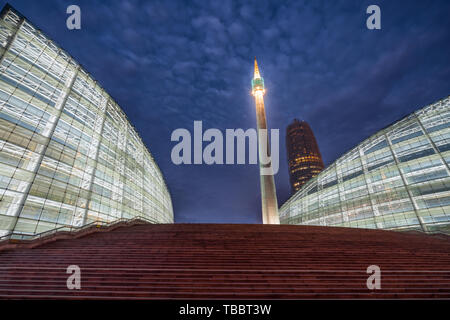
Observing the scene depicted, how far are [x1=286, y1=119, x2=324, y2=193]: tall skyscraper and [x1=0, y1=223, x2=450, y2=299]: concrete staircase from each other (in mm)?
145136

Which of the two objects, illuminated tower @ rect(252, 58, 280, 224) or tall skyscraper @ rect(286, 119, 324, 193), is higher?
tall skyscraper @ rect(286, 119, 324, 193)

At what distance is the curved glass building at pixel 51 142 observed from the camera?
1970cm

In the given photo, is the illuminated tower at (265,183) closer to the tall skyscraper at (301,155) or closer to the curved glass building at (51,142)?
the curved glass building at (51,142)

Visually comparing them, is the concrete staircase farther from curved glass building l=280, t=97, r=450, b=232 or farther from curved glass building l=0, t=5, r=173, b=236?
curved glass building l=280, t=97, r=450, b=232

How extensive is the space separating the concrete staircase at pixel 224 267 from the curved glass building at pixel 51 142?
488 inches

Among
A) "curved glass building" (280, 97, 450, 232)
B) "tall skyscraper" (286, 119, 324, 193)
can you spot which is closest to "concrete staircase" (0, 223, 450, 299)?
"curved glass building" (280, 97, 450, 232)

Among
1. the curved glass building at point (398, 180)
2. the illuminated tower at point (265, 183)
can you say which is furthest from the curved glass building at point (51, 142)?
the curved glass building at point (398, 180)

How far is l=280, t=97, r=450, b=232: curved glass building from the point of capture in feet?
88.0

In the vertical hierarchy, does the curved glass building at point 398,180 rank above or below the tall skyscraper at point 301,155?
below

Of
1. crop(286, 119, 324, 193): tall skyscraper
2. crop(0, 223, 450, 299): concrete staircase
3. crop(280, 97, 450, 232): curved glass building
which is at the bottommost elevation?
crop(0, 223, 450, 299): concrete staircase

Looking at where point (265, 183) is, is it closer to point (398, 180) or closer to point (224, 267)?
point (398, 180)

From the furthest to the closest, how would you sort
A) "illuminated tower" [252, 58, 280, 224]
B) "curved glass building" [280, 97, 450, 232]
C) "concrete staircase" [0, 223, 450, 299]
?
"illuminated tower" [252, 58, 280, 224] → "curved glass building" [280, 97, 450, 232] → "concrete staircase" [0, 223, 450, 299]

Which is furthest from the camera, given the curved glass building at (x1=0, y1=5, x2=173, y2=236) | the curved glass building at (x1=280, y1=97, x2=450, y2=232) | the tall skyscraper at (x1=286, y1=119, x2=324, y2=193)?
the tall skyscraper at (x1=286, y1=119, x2=324, y2=193)
